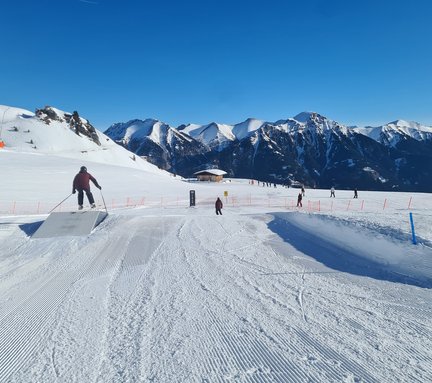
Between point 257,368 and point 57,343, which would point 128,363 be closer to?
point 57,343

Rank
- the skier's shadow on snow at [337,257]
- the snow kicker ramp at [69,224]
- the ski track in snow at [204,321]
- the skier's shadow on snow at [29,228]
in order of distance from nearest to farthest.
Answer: the ski track in snow at [204,321], the skier's shadow on snow at [337,257], the snow kicker ramp at [69,224], the skier's shadow on snow at [29,228]

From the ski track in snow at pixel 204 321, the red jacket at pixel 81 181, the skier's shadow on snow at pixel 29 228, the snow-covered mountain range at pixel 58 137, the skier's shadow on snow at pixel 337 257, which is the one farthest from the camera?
the snow-covered mountain range at pixel 58 137

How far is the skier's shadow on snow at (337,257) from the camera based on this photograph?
725 centimetres

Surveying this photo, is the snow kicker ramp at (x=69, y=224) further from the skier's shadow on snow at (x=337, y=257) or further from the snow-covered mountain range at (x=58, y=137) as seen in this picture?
the snow-covered mountain range at (x=58, y=137)

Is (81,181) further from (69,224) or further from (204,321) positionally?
(204,321)

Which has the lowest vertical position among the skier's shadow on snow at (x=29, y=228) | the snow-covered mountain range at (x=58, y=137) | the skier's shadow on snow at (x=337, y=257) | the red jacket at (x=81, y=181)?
the skier's shadow on snow at (x=337, y=257)

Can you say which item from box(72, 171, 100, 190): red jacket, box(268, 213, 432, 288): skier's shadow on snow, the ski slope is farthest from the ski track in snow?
box(72, 171, 100, 190): red jacket

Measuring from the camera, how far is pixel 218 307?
→ 5531 millimetres

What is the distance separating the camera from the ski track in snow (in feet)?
12.5

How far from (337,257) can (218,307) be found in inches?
193

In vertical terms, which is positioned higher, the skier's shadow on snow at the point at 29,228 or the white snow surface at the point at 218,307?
the skier's shadow on snow at the point at 29,228

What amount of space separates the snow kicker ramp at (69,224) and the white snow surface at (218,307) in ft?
2.03

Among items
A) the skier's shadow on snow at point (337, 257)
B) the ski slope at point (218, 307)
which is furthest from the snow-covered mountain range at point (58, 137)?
the ski slope at point (218, 307)

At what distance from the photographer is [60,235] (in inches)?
446
